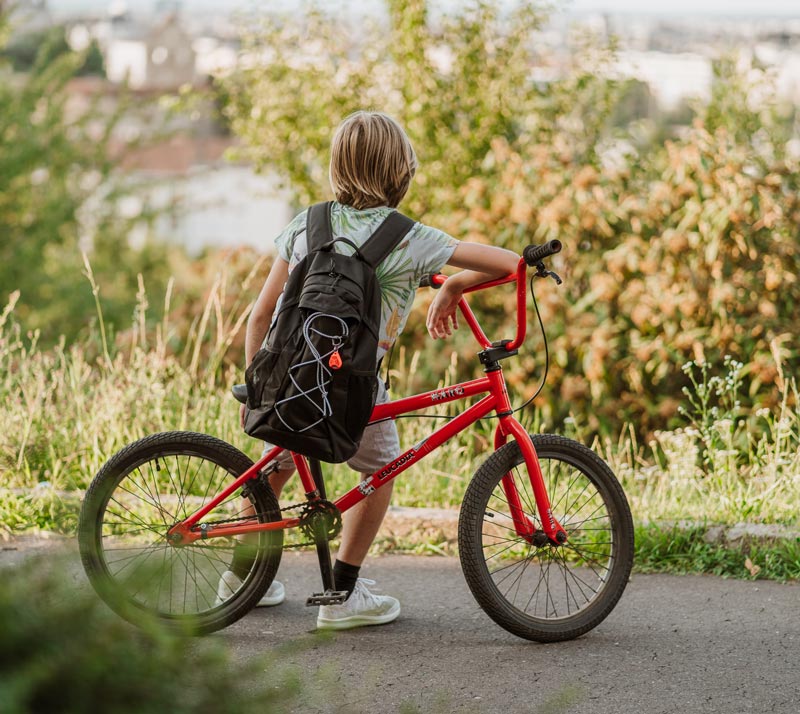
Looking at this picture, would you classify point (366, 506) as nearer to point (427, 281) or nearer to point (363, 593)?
point (363, 593)

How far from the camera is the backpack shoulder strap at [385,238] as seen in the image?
3375 mm

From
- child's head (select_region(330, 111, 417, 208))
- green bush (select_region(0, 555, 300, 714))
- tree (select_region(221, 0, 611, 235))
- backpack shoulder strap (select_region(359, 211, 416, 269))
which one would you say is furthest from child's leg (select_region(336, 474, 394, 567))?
tree (select_region(221, 0, 611, 235))

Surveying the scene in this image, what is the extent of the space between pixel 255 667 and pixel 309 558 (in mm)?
3428

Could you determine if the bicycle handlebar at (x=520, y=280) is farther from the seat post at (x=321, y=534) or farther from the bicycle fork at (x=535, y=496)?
the seat post at (x=321, y=534)

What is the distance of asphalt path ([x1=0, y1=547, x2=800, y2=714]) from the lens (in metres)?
3.25

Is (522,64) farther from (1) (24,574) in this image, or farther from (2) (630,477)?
(1) (24,574)

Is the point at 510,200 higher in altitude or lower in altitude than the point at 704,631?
higher

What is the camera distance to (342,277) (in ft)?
10.8

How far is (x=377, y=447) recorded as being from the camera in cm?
371

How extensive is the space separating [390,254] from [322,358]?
43 cm

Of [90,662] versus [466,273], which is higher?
[466,273]

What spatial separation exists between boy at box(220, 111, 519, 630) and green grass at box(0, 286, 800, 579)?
4.86ft

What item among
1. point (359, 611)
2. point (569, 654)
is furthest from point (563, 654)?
point (359, 611)

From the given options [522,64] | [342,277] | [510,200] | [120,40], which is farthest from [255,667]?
[120,40]
